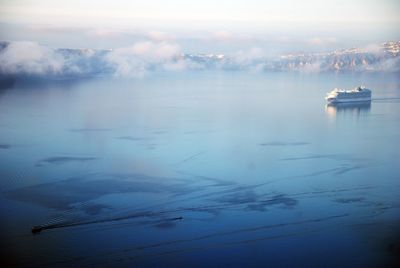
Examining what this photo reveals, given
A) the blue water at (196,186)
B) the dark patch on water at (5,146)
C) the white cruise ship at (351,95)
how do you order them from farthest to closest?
the white cruise ship at (351,95) → the dark patch on water at (5,146) → the blue water at (196,186)

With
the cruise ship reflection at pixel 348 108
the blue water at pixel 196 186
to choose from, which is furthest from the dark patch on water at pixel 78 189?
the cruise ship reflection at pixel 348 108

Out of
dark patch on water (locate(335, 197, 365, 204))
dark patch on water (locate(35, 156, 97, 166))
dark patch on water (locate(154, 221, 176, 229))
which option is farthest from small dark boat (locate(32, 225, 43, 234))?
dark patch on water (locate(335, 197, 365, 204))

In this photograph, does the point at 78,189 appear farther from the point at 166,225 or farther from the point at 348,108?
the point at 348,108

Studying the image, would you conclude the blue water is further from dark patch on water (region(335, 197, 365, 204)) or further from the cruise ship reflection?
the cruise ship reflection

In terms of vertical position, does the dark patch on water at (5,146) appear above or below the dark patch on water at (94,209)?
above

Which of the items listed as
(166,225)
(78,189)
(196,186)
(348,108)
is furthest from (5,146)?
(348,108)

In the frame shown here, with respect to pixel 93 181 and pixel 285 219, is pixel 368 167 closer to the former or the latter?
pixel 285 219

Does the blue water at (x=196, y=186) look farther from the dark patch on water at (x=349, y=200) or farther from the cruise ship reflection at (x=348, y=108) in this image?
the cruise ship reflection at (x=348, y=108)
